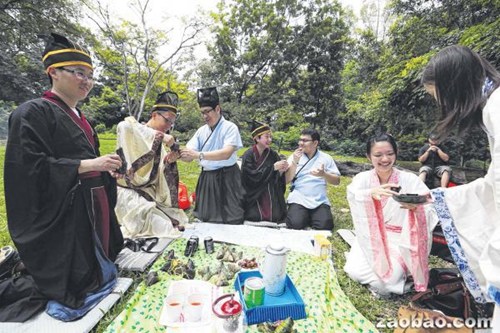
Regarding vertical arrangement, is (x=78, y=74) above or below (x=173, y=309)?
above

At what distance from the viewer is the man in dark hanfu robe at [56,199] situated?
2.11 m

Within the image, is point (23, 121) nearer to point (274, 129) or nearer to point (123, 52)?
point (123, 52)

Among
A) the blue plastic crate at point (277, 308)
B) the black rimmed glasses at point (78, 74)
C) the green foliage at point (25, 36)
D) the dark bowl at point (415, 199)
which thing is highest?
the green foliage at point (25, 36)

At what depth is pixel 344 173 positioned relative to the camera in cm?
1195

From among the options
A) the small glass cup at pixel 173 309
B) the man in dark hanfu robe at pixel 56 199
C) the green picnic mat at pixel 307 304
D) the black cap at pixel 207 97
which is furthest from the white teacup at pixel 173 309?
the black cap at pixel 207 97

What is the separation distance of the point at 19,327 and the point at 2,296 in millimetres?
386

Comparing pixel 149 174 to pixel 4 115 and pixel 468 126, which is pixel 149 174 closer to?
pixel 468 126

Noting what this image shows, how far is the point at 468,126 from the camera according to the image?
1724 mm

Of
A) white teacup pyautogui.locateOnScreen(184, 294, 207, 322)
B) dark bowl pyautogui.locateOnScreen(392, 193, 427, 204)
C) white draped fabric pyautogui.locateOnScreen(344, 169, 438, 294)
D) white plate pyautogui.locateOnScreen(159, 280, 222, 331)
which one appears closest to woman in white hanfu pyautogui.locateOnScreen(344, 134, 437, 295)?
white draped fabric pyautogui.locateOnScreen(344, 169, 438, 294)

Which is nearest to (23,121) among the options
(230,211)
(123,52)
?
(230,211)

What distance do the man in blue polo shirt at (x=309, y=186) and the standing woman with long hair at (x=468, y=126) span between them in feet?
8.00

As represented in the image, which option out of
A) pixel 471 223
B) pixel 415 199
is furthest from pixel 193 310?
pixel 471 223

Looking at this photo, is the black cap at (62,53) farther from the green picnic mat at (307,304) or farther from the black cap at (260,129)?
the black cap at (260,129)

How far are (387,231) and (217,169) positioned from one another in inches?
108
